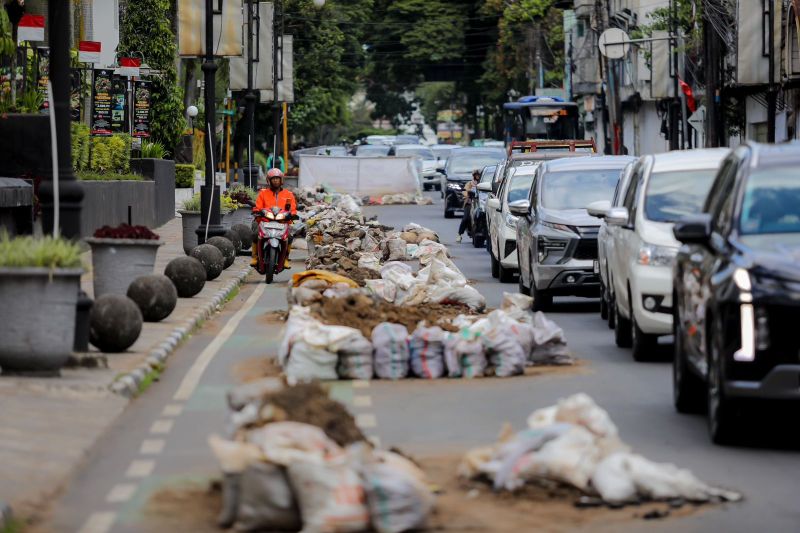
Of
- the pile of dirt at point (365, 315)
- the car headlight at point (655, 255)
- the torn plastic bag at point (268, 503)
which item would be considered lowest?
the torn plastic bag at point (268, 503)

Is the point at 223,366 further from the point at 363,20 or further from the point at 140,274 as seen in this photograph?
the point at 363,20

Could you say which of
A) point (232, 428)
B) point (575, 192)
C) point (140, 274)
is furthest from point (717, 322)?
point (575, 192)

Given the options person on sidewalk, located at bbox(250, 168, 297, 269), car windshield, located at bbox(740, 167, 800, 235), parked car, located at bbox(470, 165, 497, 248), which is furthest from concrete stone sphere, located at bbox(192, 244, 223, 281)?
car windshield, located at bbox(740, 167, 800, 235)

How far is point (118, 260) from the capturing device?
740 inches

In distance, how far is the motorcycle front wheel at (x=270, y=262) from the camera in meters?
26.5

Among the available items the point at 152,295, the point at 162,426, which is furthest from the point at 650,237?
the point at 162,426

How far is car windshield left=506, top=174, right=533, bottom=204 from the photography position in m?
28.7

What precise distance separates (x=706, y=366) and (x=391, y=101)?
156309 mm

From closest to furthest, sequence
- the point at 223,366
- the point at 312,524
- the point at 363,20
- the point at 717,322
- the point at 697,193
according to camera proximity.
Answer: the point at 312,524 → the point at 717,322 → the point at 223,366 → the point at 697,193 → the point at 363,20

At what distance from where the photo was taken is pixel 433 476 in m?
9.58

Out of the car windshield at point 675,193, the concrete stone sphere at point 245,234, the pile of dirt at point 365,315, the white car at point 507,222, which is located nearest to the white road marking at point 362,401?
the pile of dirt at point 365,315

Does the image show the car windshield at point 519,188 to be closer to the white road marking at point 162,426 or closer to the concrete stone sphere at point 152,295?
the concrete stone sphere at point 152,295

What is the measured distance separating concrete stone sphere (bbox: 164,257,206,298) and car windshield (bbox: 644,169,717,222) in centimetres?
740

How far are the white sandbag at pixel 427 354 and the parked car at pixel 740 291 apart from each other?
246 centimetres
